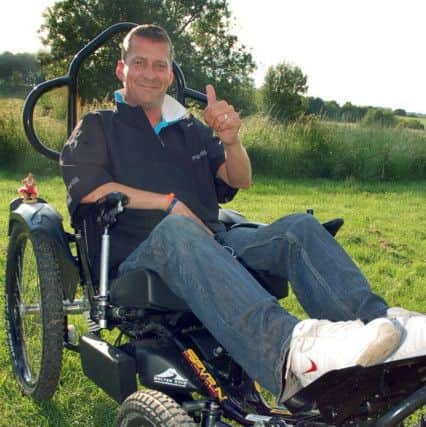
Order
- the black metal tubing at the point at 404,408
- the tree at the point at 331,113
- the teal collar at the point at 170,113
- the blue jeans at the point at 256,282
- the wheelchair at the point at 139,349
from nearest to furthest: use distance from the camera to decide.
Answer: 1. the black metal tubing at the point at 404,408
2. the wheelchair at the point at 139,349
3. the blue jeans at the point at 256,282
4. the teal collar at the point at 170,113
5. the tree at the point at 331,113

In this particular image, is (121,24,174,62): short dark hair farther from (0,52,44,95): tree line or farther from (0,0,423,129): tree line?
(0,0,423,129): tree line

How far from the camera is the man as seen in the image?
5.99ft

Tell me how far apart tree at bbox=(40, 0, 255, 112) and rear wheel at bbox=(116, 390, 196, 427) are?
24.5m

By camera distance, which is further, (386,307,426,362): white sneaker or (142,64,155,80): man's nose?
(142,64,155,80): man's nose

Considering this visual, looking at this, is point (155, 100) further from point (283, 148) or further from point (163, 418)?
point (283, 148)

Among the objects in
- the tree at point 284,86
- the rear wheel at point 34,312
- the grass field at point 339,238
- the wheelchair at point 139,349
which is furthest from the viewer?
the tree at point 284,86

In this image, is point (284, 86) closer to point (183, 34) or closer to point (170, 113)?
point (183, 34)

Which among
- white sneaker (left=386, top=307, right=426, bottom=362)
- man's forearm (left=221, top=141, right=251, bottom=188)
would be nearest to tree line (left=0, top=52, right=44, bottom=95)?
man's forearm (left=221, top=141, right=251, bottom=188)

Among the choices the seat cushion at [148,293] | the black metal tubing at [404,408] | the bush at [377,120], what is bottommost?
the black metal tubing at [404,408]

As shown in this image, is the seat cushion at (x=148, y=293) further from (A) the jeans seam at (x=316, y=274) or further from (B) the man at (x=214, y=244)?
(A) the jeans seam at (x=316, y=274)

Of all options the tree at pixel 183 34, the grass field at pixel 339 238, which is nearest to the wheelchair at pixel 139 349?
the grass field at pixel 339 238

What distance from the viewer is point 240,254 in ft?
8.44

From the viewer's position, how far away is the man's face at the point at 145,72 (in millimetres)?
2910

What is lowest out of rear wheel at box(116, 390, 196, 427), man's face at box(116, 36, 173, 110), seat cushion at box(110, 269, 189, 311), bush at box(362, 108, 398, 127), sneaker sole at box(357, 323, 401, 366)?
rear wheel at box(116, 390, 196, 427)
